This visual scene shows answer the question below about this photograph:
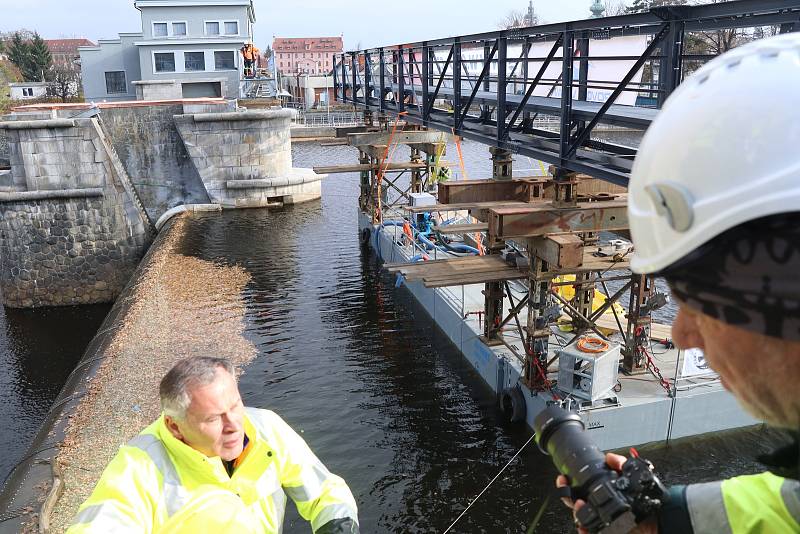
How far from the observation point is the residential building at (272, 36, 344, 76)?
5418 inches

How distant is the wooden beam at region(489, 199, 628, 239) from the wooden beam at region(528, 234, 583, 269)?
29 cm

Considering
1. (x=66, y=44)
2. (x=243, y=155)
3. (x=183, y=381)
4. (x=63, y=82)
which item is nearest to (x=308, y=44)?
(x=66, y=44)

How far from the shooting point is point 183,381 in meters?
2.88

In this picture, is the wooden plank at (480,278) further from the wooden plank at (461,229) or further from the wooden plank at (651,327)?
the wooden plank at (651,327)

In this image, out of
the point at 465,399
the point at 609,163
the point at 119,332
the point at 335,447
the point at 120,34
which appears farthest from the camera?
the point at 120,34

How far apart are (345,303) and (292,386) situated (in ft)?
19.2

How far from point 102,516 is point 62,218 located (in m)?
28.3

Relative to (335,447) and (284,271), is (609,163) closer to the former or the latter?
(335,447)

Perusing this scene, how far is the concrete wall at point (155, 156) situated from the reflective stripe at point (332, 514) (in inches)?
1245

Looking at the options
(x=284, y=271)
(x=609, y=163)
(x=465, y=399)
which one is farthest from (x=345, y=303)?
(x=609, y=163)

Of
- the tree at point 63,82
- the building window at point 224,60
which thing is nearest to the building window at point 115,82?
the building window at point 224,60

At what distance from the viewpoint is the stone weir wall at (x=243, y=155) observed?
108 feet

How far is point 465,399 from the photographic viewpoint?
568 inches

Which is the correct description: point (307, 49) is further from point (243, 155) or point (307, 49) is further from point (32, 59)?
point (243, 155)
